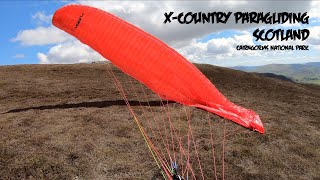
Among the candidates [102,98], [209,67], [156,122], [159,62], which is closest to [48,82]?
[102,98]

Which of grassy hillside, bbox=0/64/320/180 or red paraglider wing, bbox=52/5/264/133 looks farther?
grassy hillside, bbox=0/64/320/180

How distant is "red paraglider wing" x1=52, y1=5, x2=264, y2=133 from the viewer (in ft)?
44.9

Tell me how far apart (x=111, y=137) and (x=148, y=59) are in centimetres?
704

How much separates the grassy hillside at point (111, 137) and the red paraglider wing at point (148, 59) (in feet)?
15.8

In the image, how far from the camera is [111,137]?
65.2ft

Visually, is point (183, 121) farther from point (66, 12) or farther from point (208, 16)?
point (208, 16)

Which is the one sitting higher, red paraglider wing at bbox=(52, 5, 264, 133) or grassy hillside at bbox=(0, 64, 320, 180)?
red paraglider wing at bbox=(52, 5, 264, 133)

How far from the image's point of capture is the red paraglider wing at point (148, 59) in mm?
13680

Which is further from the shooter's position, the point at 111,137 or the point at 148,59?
the point at 111,137

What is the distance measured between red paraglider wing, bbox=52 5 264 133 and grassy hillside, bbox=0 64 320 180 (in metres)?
4.81

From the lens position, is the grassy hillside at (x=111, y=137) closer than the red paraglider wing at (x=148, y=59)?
No

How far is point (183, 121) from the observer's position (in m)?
24.5

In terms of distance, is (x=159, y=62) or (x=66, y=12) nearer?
(x=159, y=62)

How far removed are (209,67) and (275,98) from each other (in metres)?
23.0
